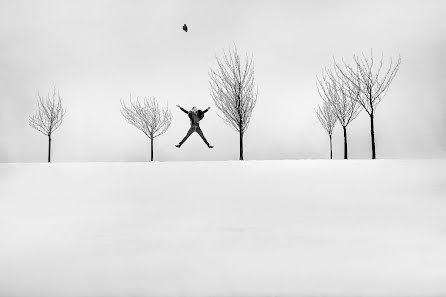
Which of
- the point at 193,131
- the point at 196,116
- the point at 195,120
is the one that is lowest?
the point at 193,131

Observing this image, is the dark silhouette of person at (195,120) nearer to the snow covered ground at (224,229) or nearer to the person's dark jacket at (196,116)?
the person's dark jacket at (196,116)

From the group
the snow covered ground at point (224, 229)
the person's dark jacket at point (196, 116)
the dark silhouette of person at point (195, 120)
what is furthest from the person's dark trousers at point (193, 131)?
the snow covered ground at point (224, 229)

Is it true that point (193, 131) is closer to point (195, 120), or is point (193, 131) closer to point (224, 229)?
point (195, 120)

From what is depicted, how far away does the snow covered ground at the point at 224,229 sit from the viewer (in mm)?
5145

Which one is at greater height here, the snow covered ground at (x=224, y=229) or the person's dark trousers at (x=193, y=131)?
the person's dark trousers at (x=193, y=131)

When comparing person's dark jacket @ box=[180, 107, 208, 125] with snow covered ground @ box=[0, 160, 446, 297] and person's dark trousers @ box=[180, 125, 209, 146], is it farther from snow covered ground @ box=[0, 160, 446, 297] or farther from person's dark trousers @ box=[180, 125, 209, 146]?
snow covered ground @ box=[0, 160, 446, 297]

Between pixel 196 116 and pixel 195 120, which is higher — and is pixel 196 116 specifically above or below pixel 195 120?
above

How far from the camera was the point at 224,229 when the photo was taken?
7328 millimetres

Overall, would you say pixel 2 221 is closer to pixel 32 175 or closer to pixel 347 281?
pixel 32 175

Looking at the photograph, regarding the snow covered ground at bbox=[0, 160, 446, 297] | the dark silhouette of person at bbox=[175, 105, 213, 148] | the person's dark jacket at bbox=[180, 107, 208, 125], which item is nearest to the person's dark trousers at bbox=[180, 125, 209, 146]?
the dark silhouette of person at bbox=[175, 105, 213, 148]

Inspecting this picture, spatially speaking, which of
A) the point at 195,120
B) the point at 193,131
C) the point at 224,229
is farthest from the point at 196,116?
the point at 224,229

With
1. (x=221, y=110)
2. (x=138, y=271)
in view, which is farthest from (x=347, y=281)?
(x=221, y=110)

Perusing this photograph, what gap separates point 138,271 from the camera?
5.47 m

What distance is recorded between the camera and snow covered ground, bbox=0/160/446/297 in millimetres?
5145
